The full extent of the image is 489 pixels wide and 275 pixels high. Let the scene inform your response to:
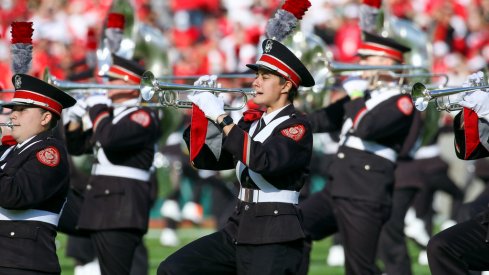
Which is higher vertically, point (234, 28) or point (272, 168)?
point (234, 28)

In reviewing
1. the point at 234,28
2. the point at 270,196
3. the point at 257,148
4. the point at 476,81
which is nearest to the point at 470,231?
the point at 476,81

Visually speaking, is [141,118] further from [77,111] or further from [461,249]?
[461,249]

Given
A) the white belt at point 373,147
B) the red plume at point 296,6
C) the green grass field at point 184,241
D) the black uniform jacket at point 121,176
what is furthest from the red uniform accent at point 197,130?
the green grass field at point 184,241

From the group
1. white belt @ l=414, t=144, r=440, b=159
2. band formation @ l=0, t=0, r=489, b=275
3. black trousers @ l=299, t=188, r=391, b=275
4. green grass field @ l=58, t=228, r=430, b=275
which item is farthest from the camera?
white belt @ l=414, t=144, r=440, b=159

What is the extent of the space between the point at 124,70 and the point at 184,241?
562 cm

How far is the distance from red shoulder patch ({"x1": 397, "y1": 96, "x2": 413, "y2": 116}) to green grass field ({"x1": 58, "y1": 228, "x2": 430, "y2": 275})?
9.04 feet

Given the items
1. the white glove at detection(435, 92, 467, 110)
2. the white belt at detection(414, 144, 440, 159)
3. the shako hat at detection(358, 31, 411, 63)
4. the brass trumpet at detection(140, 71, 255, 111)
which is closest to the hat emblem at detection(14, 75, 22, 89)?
the brass trumpet at detection(140, 71, 255, 111)

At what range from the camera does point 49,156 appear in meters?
7.16

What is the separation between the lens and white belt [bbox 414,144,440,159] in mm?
12474

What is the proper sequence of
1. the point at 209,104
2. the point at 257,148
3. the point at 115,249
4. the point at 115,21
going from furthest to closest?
the point at 115,21 → the point at 115,249 → the point at 209,104 → the point at 257,148

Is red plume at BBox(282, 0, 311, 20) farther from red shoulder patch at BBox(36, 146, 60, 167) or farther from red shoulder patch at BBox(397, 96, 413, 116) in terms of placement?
red shoulder patch at BBox(397, 96, 413, 116)

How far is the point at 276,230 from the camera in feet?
23.1

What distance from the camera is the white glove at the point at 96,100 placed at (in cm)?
924

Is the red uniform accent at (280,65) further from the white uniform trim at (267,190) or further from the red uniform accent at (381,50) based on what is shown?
the red uniform accent at (381,50)
